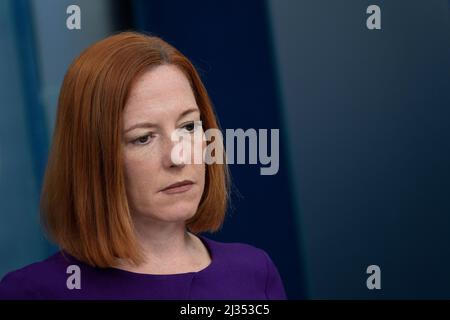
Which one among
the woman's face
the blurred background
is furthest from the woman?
the blurred background

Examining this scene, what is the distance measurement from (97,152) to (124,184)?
86 millimetres

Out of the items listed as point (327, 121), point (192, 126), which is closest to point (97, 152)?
point (192, 126)

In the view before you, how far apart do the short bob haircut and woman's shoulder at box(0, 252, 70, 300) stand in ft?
0.14

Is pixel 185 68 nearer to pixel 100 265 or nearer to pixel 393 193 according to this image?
pixel 100 265

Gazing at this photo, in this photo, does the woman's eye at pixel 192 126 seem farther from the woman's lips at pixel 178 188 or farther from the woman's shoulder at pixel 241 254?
the woman's shoulder at pixel 241 254

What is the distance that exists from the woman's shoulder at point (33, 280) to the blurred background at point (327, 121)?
0.15m

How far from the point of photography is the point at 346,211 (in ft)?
5.10

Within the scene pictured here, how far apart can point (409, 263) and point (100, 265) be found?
76 cm

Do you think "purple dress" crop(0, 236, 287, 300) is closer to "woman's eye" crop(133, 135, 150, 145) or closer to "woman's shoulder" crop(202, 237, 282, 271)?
"woman's shoulder" crop(202, 237, 282, 271)

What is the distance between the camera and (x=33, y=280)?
4.32 ft

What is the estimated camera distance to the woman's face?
1273 mm

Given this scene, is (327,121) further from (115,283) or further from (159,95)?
(115,283)
